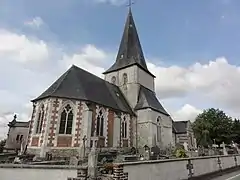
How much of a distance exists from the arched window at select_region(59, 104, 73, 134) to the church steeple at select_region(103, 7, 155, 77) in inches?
525

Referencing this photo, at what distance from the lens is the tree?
46719 millimetres

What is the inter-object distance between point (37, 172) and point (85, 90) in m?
13.9

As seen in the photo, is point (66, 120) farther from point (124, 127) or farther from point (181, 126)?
point (181, 126)

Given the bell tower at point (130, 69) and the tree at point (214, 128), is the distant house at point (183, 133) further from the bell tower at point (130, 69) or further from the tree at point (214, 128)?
the bell tower at point (130, 69)

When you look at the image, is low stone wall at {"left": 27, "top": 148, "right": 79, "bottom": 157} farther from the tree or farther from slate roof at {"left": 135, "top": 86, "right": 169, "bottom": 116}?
the tree

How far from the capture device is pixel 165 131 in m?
29.2

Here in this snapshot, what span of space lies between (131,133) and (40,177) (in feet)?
61.8

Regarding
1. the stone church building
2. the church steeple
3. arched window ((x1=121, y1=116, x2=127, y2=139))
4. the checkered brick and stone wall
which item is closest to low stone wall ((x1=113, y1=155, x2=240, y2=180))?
the checkered brick and stone wall

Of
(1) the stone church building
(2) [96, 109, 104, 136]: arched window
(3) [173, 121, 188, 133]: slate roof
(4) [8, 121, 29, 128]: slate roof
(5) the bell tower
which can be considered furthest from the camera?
(3) [173, 121, 188, 133]: slate roof

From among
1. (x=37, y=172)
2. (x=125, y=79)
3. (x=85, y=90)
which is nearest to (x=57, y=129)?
(x=85, y=90)

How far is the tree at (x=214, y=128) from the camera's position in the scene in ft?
153

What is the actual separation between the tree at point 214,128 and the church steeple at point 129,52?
75.3 feet

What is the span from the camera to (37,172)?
26.3ft

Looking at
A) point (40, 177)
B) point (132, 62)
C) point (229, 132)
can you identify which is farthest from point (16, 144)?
point (229, 132)
